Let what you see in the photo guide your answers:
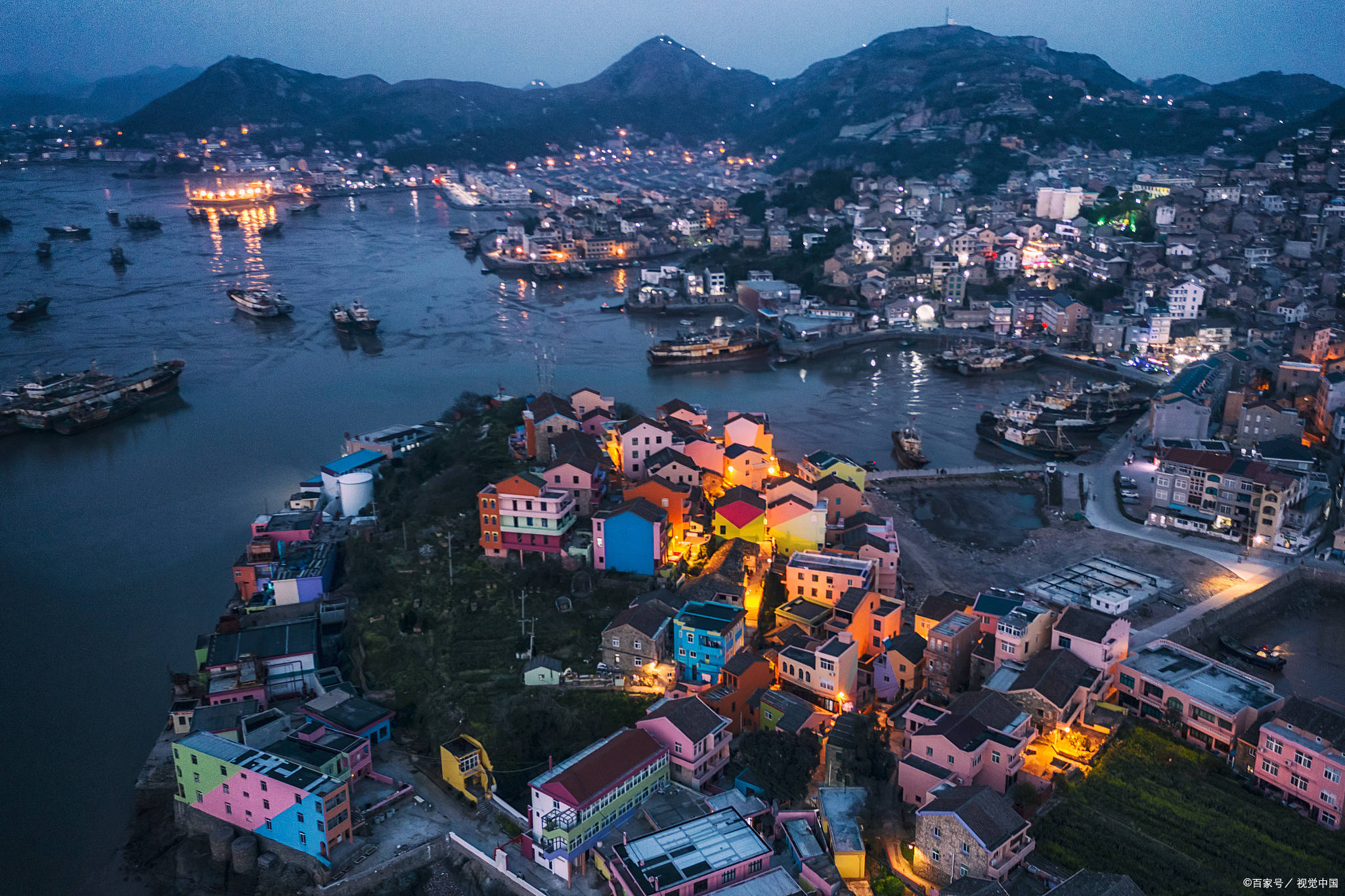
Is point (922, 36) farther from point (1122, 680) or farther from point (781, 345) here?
point (1122, 680)

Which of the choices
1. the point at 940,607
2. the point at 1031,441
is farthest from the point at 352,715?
the point at 1031,441

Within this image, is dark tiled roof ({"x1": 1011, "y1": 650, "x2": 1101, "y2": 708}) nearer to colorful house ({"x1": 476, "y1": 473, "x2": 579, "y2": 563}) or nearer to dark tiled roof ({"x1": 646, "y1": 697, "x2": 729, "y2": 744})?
dark tiled roof ({"x1": 646, "y1": 697, "x2": 729, "y2": 744})

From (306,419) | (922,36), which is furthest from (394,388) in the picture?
(922,36)

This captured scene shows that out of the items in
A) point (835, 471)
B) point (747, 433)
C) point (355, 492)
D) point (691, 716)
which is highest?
point (747, 433)

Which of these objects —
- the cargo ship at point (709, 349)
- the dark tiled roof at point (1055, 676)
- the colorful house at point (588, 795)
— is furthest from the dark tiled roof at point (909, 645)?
the cargo ship at point (709, 349)

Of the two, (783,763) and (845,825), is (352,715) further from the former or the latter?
(845,825)

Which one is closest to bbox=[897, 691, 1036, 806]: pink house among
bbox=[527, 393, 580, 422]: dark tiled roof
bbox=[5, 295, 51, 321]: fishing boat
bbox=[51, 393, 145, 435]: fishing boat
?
bbox=[527, 393, 580, 422]: dark tiled roof

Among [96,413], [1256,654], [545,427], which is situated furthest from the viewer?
[96,413]

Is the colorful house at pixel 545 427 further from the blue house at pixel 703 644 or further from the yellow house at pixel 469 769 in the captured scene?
the yellow house at pixel 469 769
